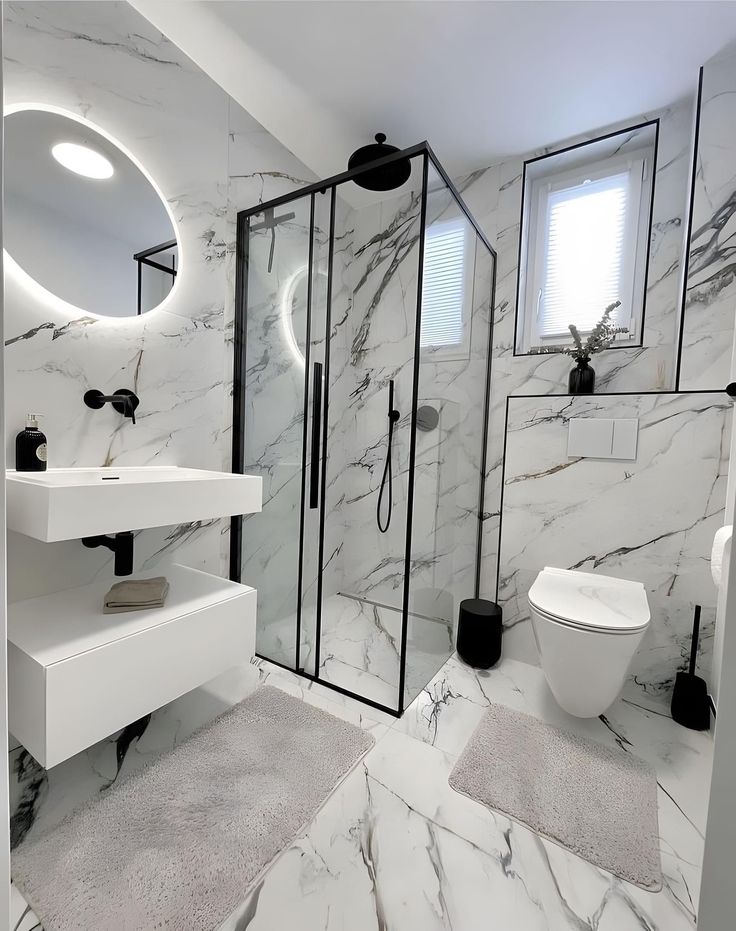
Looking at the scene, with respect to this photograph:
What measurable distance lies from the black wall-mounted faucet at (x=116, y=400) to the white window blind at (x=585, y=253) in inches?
80.7

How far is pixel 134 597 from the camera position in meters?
1.43

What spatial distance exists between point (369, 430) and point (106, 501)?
106 centimetres

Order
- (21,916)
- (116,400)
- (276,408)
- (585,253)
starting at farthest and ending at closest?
(585,253) → (276,408) → (116,400) → (21,916)

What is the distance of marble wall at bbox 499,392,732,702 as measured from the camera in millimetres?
1862

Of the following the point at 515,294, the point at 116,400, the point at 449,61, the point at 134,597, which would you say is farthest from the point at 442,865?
the point at 449,61

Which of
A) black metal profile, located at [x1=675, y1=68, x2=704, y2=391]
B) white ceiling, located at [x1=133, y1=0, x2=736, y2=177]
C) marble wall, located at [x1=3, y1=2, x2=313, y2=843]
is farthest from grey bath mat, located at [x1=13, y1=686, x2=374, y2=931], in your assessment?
white ceiling, located at [x1=133, y1=0, x2=736, y2=177]

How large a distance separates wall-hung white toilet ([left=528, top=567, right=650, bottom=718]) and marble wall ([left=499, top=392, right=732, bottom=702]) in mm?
326

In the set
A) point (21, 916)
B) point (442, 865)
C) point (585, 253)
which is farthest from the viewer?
point (585, 253)

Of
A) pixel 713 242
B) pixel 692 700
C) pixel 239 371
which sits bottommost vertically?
pixel 692 700

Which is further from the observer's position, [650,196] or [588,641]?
[650,196]

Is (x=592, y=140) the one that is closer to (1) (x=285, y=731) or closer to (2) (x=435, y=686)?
(2) (x=435, y=686)

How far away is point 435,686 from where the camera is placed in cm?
196

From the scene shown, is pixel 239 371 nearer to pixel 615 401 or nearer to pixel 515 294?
pixel 515 294

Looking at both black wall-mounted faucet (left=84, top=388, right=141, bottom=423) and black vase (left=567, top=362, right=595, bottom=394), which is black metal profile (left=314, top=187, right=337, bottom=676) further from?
black vase (left=567, top=362, right=595, bottom=394)
